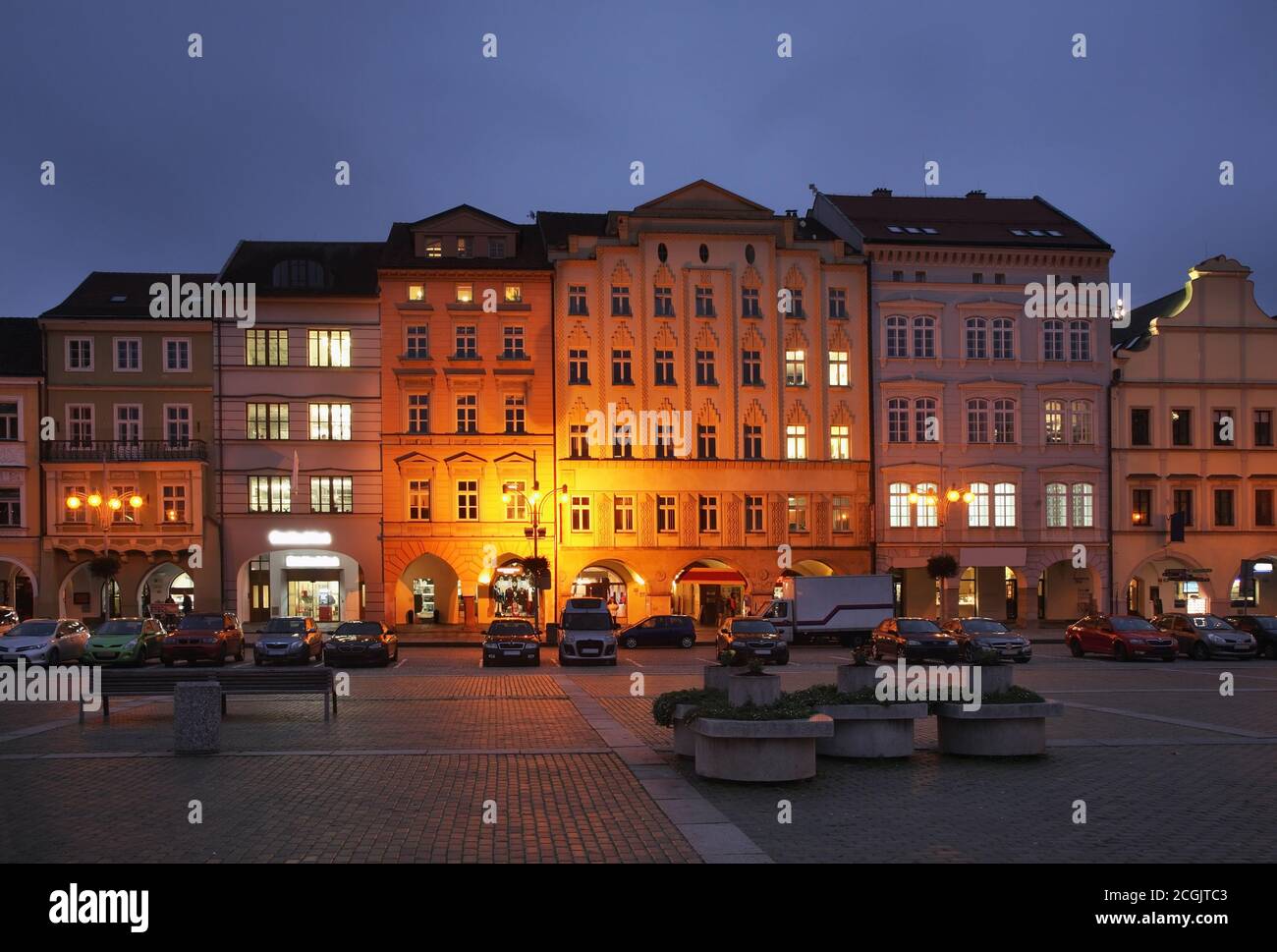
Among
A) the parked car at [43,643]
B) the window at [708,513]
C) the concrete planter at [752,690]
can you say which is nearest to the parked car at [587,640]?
the parked car at [43,643]

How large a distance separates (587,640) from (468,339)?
888 inches

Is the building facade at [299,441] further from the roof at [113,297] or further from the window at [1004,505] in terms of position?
the window at [1004,505]

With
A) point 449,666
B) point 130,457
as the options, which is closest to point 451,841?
point 449,666

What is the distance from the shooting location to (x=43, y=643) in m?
35.2

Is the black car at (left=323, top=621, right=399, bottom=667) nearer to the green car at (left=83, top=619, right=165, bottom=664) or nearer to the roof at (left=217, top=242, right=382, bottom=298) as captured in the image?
the green car at (left=83, top=619, right=165, bottom=664)

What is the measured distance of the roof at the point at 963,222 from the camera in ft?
190

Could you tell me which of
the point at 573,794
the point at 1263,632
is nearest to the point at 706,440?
the point at 1263,632

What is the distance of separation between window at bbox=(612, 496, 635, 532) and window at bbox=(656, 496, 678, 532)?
47.1 inches

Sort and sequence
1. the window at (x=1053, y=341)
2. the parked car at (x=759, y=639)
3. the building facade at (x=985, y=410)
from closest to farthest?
1. the parked car at (x=759, y=639)
2. the building facade at (x=985, y=410)
3. the window at (x=1053, y=341)

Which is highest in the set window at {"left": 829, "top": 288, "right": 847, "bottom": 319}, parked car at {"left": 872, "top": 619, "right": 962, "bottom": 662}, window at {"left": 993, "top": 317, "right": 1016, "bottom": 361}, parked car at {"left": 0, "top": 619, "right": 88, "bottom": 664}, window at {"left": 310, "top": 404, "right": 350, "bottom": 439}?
window at {"left": 829, "top": 288, "right": 847, "bottom": 319}

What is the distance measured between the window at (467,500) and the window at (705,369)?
11577mm

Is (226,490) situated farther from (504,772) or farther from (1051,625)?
(504,772)

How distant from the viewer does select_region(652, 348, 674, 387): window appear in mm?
56625

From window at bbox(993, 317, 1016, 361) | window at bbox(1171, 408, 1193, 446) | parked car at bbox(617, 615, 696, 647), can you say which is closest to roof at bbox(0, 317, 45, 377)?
parked car at bbox(617, 615, 696, 647)
